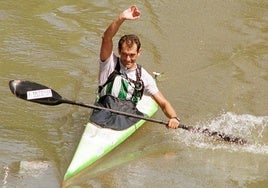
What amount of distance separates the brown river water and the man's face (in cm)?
89

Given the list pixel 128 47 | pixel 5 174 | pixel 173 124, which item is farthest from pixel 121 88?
A: pixel 5 174

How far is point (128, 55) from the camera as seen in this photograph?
6.20 m

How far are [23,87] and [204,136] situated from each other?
6.94 feet

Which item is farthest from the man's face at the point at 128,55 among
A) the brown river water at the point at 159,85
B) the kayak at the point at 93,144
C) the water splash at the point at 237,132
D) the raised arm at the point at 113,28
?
the water splash at the point at 237,132

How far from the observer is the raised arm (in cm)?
592

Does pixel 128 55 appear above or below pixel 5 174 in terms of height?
A: above

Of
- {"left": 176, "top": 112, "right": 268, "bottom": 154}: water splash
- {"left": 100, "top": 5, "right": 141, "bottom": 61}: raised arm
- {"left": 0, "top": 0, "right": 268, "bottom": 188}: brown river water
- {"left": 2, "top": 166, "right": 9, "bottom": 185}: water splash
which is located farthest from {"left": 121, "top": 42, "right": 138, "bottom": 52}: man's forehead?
{"left": 2, "top": 166, "right": 9, "bottom": 185}: water splash

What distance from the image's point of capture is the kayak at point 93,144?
5699 millimetres

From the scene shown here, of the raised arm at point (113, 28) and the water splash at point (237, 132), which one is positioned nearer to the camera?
the raised arm at point (113, 28)

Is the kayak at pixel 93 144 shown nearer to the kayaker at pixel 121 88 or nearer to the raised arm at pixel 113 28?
the kayaker at pixel 121 88

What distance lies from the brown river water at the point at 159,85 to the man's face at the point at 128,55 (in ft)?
2.92

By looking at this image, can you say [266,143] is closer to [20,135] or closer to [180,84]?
[180,84]

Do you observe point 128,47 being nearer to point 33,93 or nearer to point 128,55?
point 128,55

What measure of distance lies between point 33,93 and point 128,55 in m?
1.04
